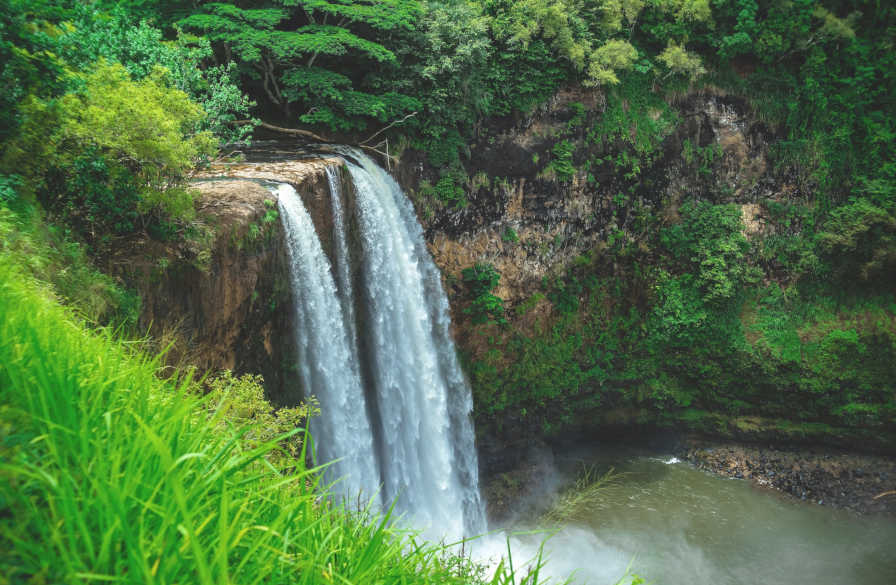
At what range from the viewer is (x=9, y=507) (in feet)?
3.02

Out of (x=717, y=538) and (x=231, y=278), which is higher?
(x=231, y=278)

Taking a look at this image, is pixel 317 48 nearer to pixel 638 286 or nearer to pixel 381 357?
pixel 381 357

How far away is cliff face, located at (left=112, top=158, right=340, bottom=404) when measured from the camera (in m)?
5.00

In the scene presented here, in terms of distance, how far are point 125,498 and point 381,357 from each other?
7.74 m

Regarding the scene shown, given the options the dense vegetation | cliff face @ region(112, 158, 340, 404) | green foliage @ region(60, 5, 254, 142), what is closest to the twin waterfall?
cliff face @ region(112, 158, 340, 404)

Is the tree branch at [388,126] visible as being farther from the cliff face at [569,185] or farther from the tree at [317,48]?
the cliff face at [569,185]

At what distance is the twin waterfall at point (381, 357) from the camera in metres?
6.89

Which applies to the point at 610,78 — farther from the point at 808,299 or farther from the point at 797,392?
the point at 797,392

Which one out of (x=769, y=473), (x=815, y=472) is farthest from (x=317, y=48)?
(x=815, y=472)

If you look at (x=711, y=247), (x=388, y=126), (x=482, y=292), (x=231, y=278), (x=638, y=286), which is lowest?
(x=638, y=286)

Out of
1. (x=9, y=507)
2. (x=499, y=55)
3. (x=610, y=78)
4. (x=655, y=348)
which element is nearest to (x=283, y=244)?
A: (x=9, y=507)

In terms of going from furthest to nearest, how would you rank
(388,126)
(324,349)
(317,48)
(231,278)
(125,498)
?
(388,126) → (317,48) → (324,349) → (231,278) → (125,498)

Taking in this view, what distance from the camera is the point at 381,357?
341 inches

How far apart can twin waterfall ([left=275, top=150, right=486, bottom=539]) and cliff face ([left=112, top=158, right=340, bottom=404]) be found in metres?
0.28
